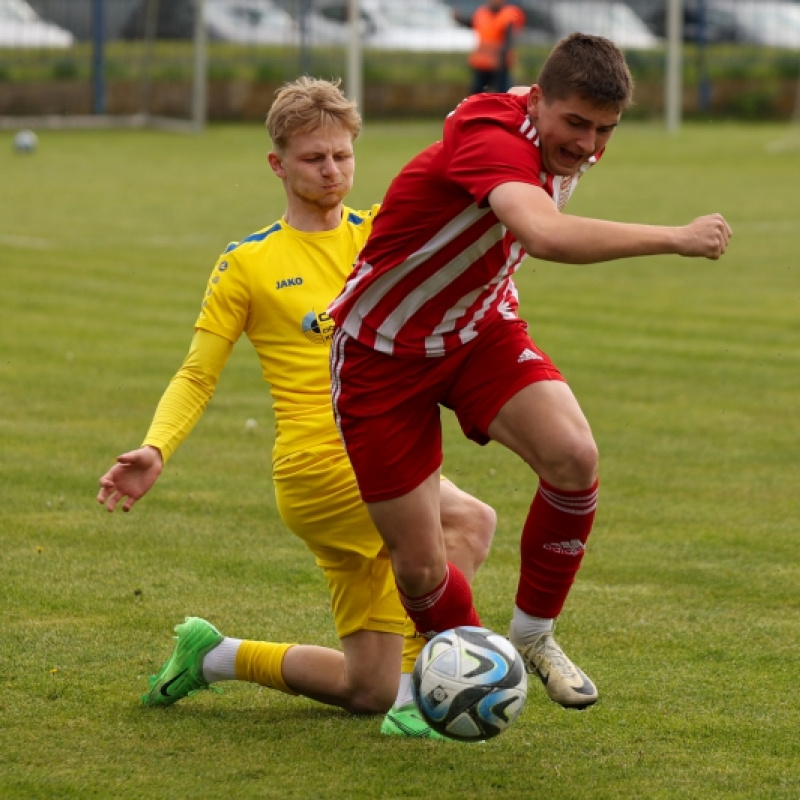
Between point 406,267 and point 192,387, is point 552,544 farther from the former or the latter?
point 192,387

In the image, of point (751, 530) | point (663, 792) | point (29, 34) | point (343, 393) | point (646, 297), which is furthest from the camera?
point (29, 34)

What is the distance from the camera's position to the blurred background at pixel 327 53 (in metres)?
32.1

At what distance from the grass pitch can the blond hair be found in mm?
1760

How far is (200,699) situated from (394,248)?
5.35ft

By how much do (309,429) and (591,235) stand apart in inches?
53.3

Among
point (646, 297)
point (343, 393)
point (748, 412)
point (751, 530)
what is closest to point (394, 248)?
point (343, 393)

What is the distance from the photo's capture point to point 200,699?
5.20 m

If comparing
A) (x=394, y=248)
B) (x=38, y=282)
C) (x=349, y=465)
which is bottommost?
(x=38, y=282)

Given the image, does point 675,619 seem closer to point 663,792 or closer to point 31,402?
point 663,792

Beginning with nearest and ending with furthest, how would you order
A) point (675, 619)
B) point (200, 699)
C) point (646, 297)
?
point (200, 699) < point (675, 619) < point (646, 297)

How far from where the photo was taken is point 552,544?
4.58 metres

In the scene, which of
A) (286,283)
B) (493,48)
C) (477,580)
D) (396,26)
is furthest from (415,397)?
(396,26)

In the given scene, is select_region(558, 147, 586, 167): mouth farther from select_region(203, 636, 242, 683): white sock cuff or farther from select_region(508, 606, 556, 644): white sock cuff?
select_region(203, 636, 242, 683): white sock cuff

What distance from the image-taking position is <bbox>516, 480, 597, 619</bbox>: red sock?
177 inches
